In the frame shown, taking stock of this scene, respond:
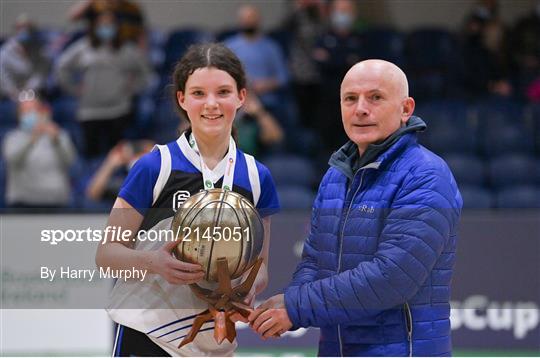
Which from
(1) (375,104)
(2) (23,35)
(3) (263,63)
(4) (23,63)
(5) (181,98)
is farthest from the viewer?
(3) (263,63)

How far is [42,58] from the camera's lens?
528 cm

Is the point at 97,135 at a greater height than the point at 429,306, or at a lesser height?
greater

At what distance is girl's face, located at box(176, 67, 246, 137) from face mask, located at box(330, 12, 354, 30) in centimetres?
297

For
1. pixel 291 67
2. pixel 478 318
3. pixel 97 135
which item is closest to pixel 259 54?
pixel 291 67

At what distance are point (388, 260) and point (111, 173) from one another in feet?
6.82

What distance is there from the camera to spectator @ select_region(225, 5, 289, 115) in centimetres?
510

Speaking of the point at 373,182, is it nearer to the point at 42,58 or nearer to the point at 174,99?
the point at 174,99

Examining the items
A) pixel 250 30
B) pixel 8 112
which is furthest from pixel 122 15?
pixel 8 112

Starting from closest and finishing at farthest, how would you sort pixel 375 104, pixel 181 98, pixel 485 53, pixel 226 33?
pixel 375 104
pixel 181 98
pixel 226 33
pixel 485 53

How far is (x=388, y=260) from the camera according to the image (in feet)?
8.05

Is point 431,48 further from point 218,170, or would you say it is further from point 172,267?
point 172,267

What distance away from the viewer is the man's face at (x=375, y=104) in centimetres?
255

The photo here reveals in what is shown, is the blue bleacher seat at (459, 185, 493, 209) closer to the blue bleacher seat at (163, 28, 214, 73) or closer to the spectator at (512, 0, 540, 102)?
the spectator at (512, 0, 540, 102)

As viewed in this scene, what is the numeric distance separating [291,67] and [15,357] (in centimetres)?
317
